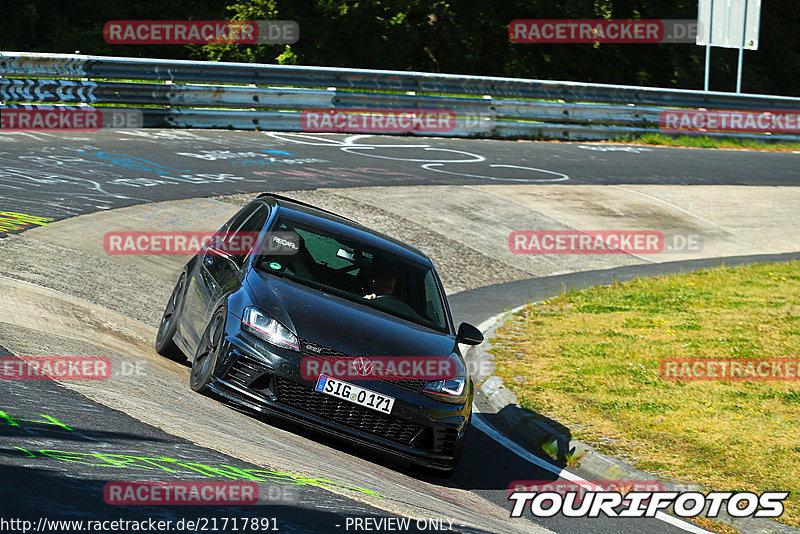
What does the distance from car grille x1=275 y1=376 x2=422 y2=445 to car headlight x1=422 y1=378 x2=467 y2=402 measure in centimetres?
31

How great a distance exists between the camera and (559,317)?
1301 cm

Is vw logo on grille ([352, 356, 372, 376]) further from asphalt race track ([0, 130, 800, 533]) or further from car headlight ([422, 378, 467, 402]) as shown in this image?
asphalt race track ([0, 130, 800, 533])

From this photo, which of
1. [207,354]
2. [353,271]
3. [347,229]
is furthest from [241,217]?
[207,354]

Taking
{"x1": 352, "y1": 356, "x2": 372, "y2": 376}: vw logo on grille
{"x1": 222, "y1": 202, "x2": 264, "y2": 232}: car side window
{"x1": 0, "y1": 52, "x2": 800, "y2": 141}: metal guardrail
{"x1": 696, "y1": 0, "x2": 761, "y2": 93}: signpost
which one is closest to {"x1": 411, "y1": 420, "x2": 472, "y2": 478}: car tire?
{"x1": 352, "y1": 356, "x2": 372, "y2": 376}: vw logo on grille

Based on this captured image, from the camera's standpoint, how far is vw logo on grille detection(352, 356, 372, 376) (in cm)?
677

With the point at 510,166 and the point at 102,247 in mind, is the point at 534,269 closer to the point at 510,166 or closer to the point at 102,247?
the point at 510,166

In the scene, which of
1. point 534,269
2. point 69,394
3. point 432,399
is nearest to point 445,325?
point 432,399

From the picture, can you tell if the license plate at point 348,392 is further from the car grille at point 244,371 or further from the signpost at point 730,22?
the signpost at point 730,22

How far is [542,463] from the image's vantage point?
819cm

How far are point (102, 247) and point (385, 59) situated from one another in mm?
25888

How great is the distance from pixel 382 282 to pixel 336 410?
1594 mm

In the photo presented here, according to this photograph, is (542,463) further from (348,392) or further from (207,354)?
(207,354)

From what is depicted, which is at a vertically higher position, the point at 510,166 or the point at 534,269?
the point at 510,166

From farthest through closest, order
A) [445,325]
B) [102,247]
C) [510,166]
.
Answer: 1. [510,166]
2. [102,247]
3. [445,325]
